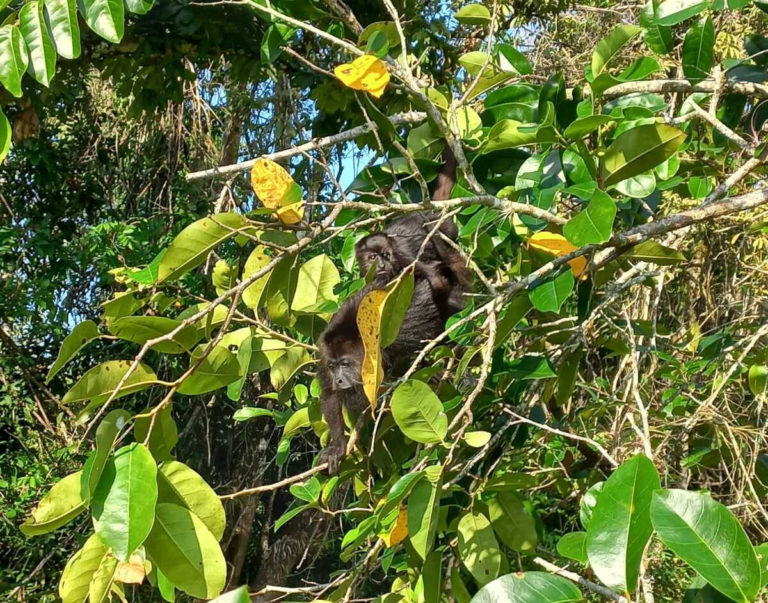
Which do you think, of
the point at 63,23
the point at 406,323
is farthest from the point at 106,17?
the point at 406,323

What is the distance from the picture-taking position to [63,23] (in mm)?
1555

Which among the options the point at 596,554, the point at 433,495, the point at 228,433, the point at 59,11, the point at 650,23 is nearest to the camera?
the point at 596,554

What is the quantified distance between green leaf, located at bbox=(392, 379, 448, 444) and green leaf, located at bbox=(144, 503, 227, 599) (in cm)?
39

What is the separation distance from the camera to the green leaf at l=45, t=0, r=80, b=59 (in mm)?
1547

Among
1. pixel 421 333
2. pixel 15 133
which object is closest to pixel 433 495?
pixel 421 333

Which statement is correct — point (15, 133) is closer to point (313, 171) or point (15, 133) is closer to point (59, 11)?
point (313, 171)

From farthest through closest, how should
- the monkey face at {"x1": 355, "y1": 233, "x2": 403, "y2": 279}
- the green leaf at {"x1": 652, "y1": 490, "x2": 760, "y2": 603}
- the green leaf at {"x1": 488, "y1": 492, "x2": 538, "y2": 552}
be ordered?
the monkey face at {"x1": 355, "y1": 233, "x2": 403, "y2": 279}, the green leaf at {"x1": 488, "y1": 492, "x2": 538, "y2": 552}, the green leaf at {"x1": 652, "y1": 490, "x2": 760, "y2": 603}

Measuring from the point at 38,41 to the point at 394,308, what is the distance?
83 cm

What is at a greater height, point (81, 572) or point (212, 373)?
point (212, 373)

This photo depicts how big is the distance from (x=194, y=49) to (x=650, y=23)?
397 centimetres

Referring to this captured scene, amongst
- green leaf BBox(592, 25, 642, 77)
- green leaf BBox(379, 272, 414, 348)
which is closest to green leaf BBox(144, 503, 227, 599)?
green leaf BBox(379, 272, 414, 348)

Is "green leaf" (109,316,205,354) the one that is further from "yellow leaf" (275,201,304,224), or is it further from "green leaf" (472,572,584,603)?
"green leaf" (472,572,584,603)

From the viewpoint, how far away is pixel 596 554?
2.86 ft

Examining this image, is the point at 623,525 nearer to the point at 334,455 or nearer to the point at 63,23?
the point at 63,23
